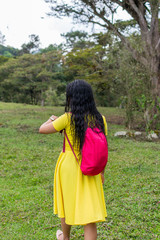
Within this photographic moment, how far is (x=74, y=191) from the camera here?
215cm

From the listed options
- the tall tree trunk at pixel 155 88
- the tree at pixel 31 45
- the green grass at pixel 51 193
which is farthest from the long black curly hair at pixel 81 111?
the tree at pixel 31 45

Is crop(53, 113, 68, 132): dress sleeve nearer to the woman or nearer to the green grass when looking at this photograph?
the woman

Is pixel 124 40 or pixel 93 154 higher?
pixel 124 40

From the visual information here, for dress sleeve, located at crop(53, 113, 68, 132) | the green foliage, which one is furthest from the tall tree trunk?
the green foliage

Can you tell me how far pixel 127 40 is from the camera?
11141mm

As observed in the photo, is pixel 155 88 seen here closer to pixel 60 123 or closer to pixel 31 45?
pixel 60 123

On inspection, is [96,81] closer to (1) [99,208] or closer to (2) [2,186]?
(2) [2,186]

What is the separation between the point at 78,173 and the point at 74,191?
0.15m

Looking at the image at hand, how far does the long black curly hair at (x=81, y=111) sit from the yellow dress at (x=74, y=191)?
0.21 feet

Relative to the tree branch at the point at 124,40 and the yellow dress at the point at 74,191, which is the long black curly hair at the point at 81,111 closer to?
the yellow dress at the point at 74,191

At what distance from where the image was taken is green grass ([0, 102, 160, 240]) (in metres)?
3.09

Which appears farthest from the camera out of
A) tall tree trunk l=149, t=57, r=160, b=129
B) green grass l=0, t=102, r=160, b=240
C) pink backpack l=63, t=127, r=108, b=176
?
tall tree trunk l=149, t=57, r=160, b=129

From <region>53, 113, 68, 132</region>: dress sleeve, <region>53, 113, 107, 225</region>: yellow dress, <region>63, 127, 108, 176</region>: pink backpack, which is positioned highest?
<region>53, 113, 68, 132</region>: dress sleeve

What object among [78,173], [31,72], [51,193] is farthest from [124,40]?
[31,72]
